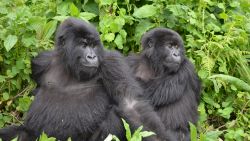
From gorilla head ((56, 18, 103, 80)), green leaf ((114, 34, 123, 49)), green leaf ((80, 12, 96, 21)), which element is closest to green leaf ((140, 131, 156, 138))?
gorilla head ((56, 18, 103, 80))

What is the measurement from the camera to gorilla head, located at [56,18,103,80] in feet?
17.1

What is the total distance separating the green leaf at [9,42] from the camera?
5.71m

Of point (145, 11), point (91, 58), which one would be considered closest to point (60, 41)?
point (91, 58)

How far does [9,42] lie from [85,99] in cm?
103

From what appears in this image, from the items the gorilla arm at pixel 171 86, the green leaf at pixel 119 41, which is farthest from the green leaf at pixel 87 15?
the gorilla arm at pixel 171 86

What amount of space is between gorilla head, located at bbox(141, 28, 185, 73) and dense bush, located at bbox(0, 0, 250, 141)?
0.48 metres

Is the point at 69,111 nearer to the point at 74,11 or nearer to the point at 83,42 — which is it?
the point at 83,42

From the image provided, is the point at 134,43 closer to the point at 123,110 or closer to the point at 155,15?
the point at 155,15

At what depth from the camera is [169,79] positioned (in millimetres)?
5926

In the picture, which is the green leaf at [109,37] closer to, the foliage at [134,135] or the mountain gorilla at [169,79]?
the mountain gorilla at [169,79]

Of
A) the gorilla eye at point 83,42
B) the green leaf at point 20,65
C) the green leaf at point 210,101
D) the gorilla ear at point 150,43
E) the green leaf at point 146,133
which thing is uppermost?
the gorilla eye at point 83,42

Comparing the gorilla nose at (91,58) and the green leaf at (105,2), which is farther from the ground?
the green leaf at (105,2)

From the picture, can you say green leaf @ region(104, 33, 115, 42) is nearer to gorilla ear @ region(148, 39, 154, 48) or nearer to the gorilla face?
gorilla ear @ region(148, 39, 154, 48)

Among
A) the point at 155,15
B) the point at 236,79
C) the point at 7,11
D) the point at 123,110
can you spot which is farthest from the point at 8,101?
the point at 236,79
